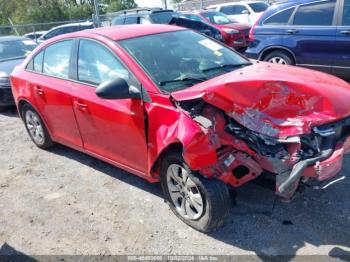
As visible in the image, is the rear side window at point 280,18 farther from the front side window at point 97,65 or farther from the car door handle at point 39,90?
the car door handle at point 39,90

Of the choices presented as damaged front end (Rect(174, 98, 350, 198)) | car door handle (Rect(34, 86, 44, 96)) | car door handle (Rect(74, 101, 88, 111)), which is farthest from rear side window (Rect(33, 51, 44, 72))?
damaged front end (Rect(174, 98, 350, 198))

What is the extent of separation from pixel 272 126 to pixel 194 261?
4.08 ft

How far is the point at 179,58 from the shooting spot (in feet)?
12.2

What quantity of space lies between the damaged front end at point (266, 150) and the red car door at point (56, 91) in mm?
1740

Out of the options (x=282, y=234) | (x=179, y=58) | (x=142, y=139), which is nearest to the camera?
(x=282, y=234)

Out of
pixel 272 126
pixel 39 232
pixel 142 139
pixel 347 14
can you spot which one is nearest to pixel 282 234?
pixel 272 126

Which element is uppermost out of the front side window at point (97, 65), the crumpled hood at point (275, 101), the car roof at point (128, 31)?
the car roof at point (128, 31)

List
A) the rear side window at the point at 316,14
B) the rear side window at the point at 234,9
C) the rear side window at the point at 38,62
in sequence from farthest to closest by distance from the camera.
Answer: the rear side window at the point at 234,9 → the rear side window at the point at 316,14 → the rear side window at the point at 38,62

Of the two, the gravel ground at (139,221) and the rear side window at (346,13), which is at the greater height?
the rear side window at (346,13)

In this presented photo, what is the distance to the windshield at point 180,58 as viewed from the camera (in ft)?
11.2

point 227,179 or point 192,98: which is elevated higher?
point 192,98

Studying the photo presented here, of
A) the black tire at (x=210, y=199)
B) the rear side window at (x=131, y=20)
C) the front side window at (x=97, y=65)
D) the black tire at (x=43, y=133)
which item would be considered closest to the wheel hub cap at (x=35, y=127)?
the black tire at (x=43, y=133)

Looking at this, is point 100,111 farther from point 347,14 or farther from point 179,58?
point 347,14

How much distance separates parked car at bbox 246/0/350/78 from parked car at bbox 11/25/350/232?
3.38 m
